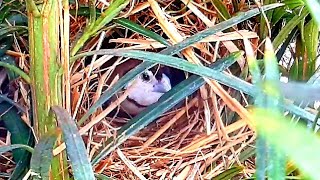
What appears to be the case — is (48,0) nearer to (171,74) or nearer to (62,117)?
(62,117)

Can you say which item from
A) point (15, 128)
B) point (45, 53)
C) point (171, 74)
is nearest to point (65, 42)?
point (45, 53)

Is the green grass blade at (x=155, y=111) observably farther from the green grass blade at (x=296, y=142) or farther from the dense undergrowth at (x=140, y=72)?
the green grass blade at (x=296, y=142)

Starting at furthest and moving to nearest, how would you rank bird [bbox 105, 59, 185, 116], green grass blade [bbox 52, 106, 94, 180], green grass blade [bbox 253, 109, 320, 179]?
1. bird [bbox 105, 59, 185, 116]
2. green grass blade [bbox 52, 106, 94, 180]
3. green grass blade [bbox 253, 109, 320, 179]

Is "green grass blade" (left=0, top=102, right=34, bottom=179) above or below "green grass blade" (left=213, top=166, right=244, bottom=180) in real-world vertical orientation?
above

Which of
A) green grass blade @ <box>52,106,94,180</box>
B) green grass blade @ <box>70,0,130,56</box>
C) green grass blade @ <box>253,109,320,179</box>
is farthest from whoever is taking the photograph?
green grass blade @ <box>70,0,130,56</box>

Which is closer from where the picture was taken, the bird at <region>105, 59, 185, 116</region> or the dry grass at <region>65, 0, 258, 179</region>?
the dry grass at <region>65, 0, 258, 179</region>

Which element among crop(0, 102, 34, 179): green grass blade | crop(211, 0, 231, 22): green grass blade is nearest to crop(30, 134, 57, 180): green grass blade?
crop(0, 102, 34, 179): green grass blade

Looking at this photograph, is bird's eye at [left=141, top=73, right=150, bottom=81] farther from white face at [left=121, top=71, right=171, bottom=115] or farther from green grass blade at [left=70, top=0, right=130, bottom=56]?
green grass blade at [left=70, top=0, right=130, bottom=56]

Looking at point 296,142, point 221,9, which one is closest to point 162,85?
point 221,9

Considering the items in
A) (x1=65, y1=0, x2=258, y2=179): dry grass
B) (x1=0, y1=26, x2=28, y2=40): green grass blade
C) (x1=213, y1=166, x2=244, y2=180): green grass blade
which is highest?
(x1=0, y1=26, x2=28, y2=40): green grass blade
